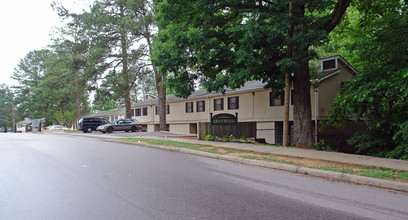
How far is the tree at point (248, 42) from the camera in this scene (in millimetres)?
11430

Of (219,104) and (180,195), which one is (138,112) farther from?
(180,195)

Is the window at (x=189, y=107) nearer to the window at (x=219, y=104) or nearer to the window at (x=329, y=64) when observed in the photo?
the window at (x=219, y=104)

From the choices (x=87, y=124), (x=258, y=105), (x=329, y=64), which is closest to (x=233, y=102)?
(x=258, y=105)

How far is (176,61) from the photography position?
1352 centimetres

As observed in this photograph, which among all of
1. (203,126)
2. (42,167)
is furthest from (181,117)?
(42,167)

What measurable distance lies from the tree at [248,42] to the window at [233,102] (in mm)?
10371

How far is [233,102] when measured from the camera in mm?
25766

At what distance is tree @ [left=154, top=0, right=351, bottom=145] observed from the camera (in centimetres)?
1143

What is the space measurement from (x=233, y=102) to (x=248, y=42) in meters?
14.6

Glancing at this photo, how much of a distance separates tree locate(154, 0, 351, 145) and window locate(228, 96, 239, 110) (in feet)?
34.0

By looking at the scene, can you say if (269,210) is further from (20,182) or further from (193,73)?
(193,73)

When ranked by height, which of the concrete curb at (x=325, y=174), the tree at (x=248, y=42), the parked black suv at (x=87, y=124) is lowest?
the concrete curb at (x=325, y=174)

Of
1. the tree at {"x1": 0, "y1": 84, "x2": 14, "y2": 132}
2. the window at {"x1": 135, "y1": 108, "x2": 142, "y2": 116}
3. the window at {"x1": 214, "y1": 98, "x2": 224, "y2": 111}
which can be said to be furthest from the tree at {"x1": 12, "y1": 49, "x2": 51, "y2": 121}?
the window at {"x1": 214, "y1": 98, "x2": 224, "y2": 111}

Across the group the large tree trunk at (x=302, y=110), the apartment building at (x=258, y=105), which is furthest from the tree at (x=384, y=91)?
the apartment building at (x=258, y=105)
